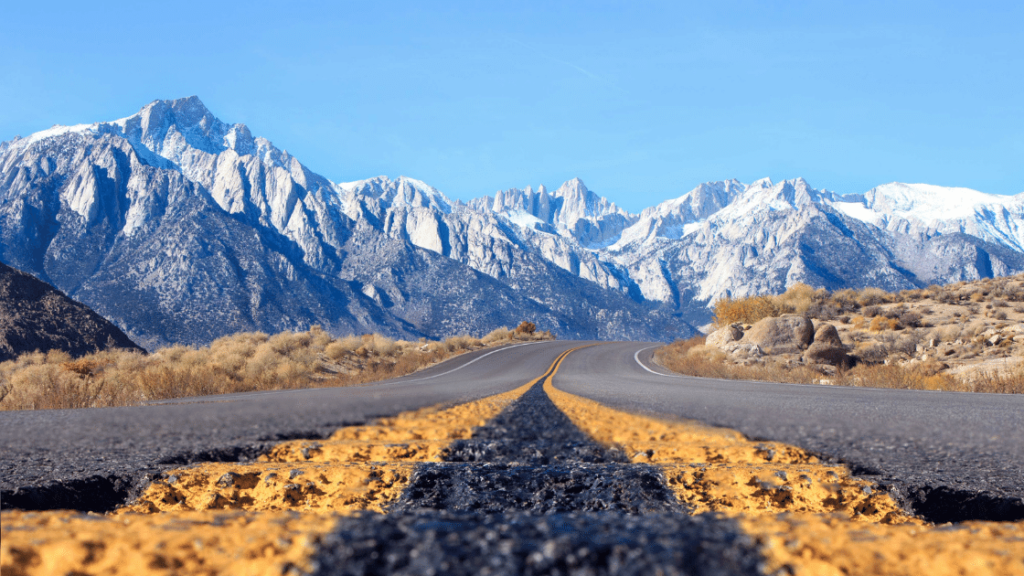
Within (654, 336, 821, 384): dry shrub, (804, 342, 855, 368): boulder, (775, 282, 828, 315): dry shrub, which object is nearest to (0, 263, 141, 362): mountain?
(654, 336, 821, 384): dry shrub

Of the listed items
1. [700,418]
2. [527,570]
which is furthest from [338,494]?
[700,418]

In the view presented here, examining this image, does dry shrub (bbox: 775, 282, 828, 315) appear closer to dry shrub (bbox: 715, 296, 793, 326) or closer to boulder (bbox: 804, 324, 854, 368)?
dry shrub (bbox: 715, 296, 793, 326)

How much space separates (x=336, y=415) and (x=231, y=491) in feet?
6.89

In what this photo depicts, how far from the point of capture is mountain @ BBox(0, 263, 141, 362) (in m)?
24.5

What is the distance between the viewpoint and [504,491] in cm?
205

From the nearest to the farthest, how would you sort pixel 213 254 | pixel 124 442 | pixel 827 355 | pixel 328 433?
pixel 124 442, pixel 328 433, pixel 827 355, pixel 213 254

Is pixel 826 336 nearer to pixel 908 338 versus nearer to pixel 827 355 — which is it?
pixel 827 355

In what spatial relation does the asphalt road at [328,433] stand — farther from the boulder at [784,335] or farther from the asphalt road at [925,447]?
the boulder at [784,335]

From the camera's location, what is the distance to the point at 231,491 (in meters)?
2.11

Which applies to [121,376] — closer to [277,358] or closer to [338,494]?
[277,358]

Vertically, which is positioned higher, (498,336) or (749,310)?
(749,310)

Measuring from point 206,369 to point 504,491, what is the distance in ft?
54.1

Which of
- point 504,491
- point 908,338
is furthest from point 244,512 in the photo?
point 908,338

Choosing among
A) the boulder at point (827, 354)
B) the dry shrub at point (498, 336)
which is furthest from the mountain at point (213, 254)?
the boulder at point (827, 354)
